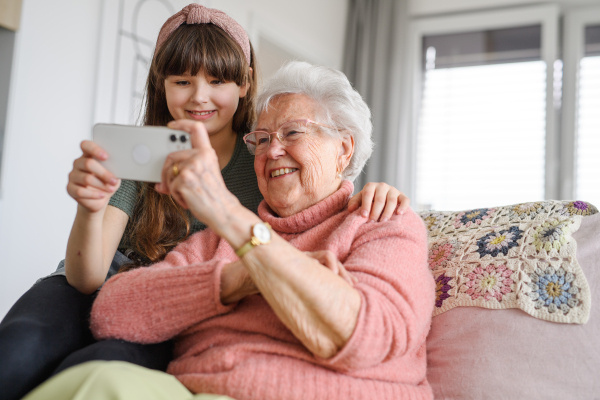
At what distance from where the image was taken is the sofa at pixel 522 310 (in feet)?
3.52

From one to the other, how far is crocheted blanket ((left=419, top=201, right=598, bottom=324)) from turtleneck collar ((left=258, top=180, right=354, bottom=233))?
34 centimetres

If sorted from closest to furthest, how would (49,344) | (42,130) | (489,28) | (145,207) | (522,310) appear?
(49,344) < (522,310) < (145,207) < (42,130) < (489,28)

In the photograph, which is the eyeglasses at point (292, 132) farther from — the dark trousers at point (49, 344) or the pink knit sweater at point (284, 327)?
the dark trousers at point (49, 344)

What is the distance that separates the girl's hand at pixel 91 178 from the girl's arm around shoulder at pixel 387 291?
20.4 inches

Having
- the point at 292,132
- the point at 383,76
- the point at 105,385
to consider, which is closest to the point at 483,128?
the point at 383,76

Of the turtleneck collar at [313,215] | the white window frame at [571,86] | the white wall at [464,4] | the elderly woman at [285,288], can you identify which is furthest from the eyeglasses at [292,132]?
the white wall at [464,4]

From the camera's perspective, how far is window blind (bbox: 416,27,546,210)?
4.06 meters

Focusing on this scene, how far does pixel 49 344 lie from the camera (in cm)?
105

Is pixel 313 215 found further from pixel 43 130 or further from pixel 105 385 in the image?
pixel 43 130

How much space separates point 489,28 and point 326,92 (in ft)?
11.3

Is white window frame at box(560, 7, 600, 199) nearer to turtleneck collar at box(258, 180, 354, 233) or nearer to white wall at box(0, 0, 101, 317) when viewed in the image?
turtleneck collar at box(258, 180, 354, 233)

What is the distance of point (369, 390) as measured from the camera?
958 millimetres

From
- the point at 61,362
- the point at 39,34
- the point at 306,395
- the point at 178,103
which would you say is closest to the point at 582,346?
the point at 306,395

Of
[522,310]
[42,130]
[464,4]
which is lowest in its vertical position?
[522,310]
